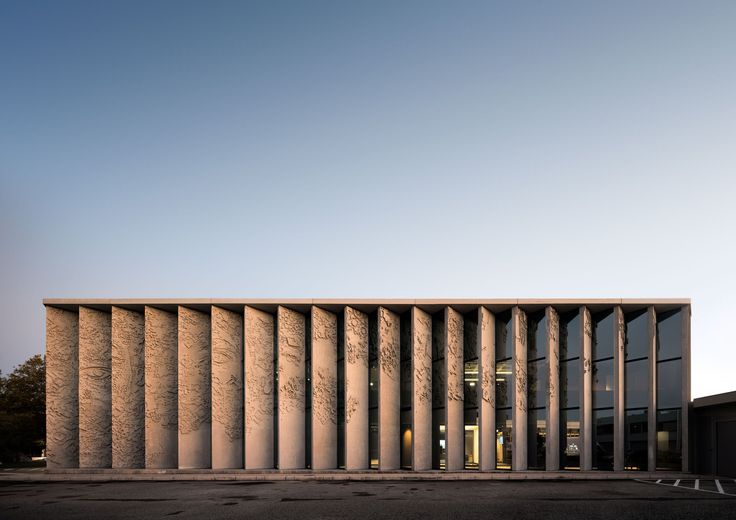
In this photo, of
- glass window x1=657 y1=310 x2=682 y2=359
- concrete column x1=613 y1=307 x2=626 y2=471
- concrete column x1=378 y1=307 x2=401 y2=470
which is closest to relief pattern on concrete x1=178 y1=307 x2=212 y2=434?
concrete column x1=378 y1=307 x2=401 y2=470

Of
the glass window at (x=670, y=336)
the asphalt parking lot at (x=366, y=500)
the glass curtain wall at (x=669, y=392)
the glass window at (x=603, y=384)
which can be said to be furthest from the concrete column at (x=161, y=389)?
the glass window at (x=670, y=336)

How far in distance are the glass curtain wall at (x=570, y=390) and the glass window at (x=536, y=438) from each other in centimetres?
78

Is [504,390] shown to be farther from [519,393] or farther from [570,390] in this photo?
[570,390]

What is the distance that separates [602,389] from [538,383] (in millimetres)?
2498

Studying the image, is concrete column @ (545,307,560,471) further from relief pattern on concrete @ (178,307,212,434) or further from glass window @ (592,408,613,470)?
relief pattern on concrete @ (178,307,212,434)

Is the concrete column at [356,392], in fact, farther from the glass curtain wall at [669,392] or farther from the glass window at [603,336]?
the glass curtain wall at [669,392]

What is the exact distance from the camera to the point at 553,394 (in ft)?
80.9

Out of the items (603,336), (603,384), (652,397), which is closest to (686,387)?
(652,397)

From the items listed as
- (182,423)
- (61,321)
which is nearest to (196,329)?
(182,423)

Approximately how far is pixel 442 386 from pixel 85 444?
50.3 feet

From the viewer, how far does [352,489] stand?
62.7 feet

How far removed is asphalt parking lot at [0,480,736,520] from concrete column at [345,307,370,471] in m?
3.48

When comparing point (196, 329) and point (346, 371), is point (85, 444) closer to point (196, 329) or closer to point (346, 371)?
point (196, 329)

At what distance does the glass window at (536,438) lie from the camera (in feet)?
81.1
